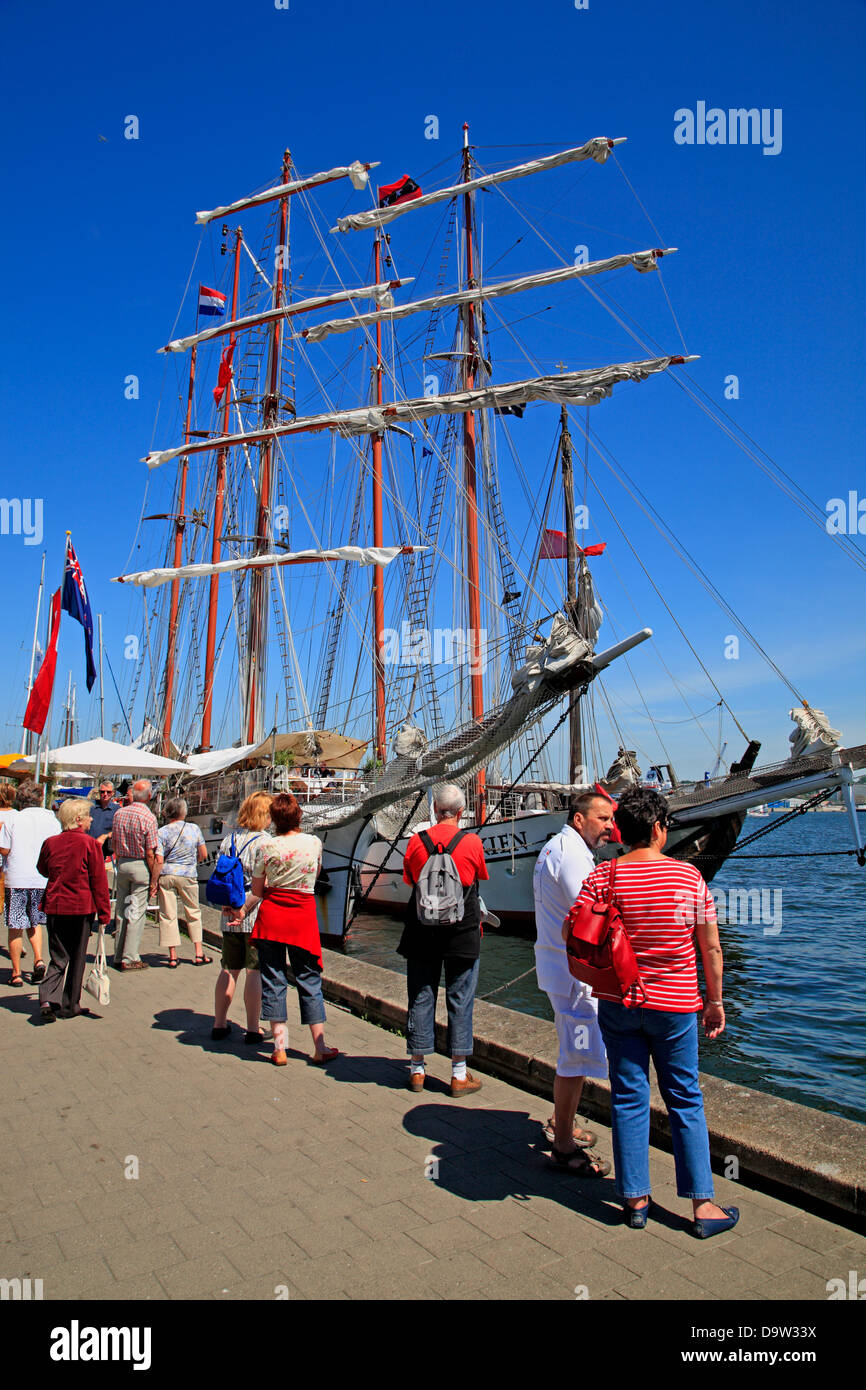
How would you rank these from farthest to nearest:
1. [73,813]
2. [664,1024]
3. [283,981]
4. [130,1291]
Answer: [73,813]
[283,981]
[664,1024]
[130,1291]

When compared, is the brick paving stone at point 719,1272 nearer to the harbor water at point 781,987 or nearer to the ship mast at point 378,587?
the harbor water at point 781,987

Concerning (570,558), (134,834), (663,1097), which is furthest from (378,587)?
(663,1097)

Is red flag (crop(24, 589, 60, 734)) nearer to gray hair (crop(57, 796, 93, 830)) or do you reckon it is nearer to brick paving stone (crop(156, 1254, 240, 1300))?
gray hair (crop(57, 796, 93, 830))

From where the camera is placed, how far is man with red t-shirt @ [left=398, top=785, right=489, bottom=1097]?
5.31 meters

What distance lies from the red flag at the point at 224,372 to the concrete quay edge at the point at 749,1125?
102ft

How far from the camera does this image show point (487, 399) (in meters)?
22.3

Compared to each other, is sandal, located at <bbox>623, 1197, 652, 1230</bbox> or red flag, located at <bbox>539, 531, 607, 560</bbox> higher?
red flag, located at <bbox>539, 531, 607, 560</bbox>

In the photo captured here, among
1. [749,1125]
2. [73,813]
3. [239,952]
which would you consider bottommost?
[749,1125]

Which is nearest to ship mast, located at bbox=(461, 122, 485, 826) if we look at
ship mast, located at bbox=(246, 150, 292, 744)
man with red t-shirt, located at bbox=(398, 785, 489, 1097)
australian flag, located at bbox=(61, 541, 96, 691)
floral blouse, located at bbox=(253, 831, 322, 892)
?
ship mast, located at bbox=(246, 150, 292, 744)

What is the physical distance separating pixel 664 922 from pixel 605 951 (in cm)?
28

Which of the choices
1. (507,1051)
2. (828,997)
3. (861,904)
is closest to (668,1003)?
(507,1051)

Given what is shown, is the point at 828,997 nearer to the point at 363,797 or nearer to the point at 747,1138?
the point at 363,797

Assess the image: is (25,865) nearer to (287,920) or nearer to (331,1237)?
(287,920)

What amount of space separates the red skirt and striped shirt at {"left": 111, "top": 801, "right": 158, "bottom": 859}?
12.7ft
